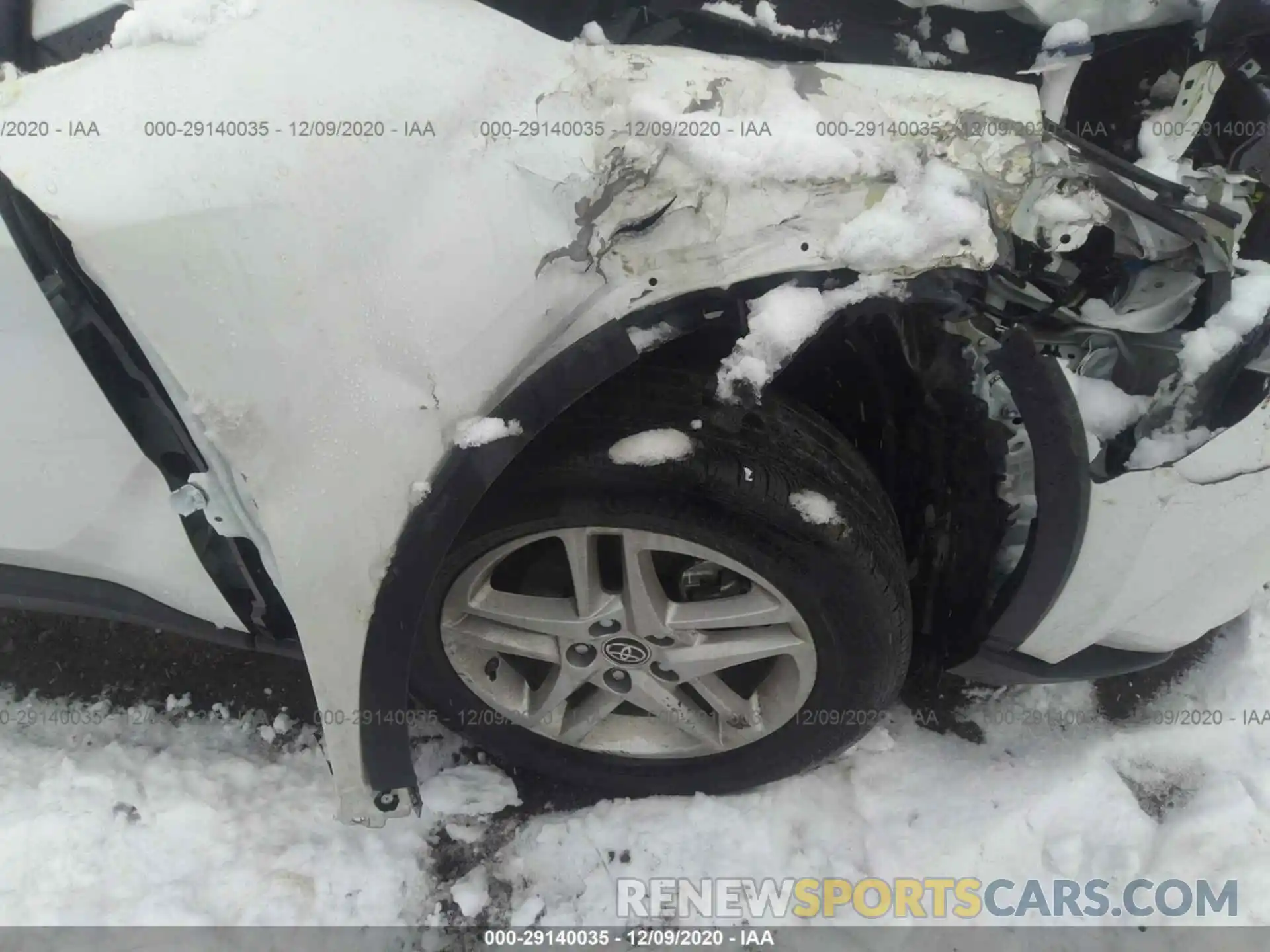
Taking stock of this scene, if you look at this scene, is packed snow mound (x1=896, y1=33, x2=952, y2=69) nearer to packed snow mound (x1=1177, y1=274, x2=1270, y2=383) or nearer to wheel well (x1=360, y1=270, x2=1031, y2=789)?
wheel well (x1=360, y1=270, x2=1031, y2=789)

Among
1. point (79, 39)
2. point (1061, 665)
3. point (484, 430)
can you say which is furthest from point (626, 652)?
point (79, 39)

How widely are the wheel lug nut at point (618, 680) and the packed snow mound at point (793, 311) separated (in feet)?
2.85

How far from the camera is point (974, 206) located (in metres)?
1.20

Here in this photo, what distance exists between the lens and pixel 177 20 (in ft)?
4.05

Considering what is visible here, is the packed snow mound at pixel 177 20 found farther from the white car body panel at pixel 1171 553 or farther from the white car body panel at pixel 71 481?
the white car body panel at pixel 1171 553

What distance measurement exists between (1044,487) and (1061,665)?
1.87 feet

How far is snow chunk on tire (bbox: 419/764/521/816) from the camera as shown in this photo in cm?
214

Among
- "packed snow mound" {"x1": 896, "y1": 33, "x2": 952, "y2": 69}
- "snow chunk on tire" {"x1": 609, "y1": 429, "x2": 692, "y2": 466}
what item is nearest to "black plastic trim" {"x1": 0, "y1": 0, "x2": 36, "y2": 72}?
"snow chunk on tire" {"x1": 609, "y1": 429, "x2": 692, "y2": 466}

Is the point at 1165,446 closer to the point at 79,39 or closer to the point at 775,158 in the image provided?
the point at 775,158

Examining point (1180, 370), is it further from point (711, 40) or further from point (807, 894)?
point (807, 894)

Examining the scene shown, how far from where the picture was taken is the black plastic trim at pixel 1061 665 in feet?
6.00

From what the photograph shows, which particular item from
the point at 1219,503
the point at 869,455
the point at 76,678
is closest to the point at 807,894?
the point at 869,455
